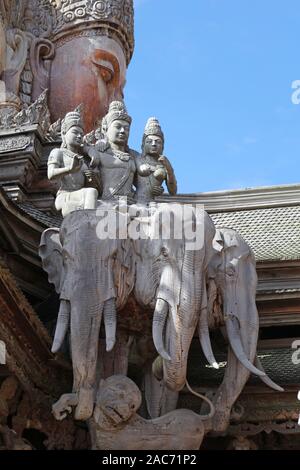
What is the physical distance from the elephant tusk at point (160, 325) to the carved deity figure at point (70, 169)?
160cm

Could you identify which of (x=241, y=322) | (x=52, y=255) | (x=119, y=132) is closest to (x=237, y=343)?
(x=241, y=322)

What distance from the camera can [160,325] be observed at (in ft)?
34.7

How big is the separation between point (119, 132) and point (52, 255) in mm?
1618

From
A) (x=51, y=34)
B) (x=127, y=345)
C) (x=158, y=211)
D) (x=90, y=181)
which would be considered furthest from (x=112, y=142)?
(x=51, y=34)

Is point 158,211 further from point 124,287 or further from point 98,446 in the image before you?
point 98,446

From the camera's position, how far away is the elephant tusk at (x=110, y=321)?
1045cm

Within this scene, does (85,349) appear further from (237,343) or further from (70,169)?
(70,169)

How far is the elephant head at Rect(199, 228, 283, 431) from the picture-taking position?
10.8 m

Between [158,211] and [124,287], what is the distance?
831 mm

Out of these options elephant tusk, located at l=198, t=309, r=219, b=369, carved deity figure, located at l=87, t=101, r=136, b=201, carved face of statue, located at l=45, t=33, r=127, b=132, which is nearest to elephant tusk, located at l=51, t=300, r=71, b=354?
elephant tusk, located at l=198, t=309, r=219, b=369

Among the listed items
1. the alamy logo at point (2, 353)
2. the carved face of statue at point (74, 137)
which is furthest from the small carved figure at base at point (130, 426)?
the carved face of statue at point (74, 137)

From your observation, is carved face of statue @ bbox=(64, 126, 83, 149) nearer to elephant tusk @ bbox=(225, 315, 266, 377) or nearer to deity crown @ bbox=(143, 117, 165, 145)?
deity crown @ bbox=(143, 117, 165, 145)

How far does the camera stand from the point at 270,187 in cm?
1409

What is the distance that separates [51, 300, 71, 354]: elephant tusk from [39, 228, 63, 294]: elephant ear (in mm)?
473
